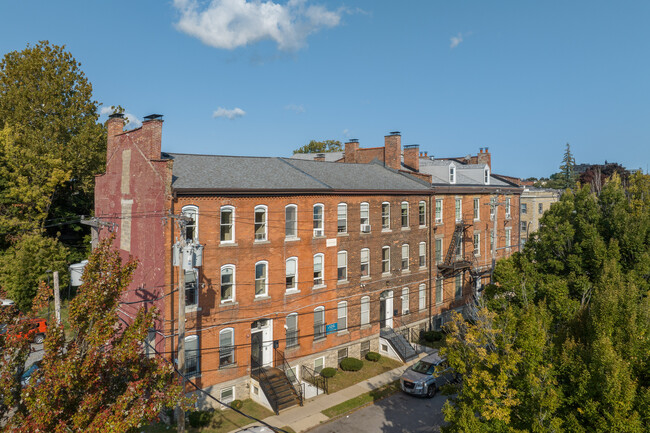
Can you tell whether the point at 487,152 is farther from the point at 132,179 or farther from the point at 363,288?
the point at 132,179

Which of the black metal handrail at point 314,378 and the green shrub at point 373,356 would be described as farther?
the green shrub at point 373,356

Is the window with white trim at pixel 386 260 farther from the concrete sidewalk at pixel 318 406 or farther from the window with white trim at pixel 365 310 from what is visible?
the concrete sidewalk at pixel 318 406

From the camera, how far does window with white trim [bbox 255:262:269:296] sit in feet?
84.0

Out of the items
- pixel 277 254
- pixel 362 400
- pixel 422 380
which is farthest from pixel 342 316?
pixel 277 254

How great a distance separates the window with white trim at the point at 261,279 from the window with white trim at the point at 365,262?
8.11 meters

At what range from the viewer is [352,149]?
41562 mm

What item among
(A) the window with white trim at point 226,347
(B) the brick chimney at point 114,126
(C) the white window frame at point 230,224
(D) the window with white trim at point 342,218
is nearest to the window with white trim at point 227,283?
(C) the white window frame at point 230,224

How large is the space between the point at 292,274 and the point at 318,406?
7661 millimetres

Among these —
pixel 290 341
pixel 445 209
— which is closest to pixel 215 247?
pixel 290 341

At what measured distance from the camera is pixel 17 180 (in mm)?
36906

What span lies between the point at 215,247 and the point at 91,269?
11745 mm

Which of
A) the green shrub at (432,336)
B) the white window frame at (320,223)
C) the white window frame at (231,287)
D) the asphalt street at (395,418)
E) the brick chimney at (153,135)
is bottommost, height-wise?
the asphalt street at (395,418)

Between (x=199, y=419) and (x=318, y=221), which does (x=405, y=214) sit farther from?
(x=199, y=419)

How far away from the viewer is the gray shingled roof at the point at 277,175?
80.1 feet
